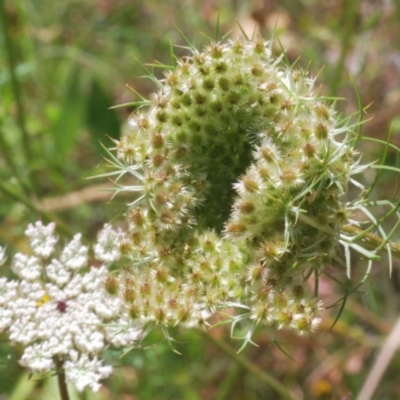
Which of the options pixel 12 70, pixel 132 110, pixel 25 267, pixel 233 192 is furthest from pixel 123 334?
pixel 132 110

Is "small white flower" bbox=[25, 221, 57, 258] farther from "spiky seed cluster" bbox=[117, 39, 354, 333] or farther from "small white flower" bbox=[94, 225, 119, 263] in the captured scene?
"spiky seed cluster" bbox=[117, 39, 354, 333]

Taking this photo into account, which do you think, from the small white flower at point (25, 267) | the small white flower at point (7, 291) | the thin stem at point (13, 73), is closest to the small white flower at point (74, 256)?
the small white flower at point (25, 267)

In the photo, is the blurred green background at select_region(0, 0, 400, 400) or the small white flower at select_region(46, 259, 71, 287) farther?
the blurred green background at select_region(0, 0, 400, 400)

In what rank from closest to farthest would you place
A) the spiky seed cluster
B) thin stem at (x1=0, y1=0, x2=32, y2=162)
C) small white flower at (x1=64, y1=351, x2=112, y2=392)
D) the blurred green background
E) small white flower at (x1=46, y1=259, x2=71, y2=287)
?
1. the spiky seed cluster
2. small white flower at (x1=64, y1=351, x2=112, y2=392)
3. small white flower at (x1=46, y1=259, x2=71, y2=287)
4. thin stem at (x1=0, y1=0, x2=32, y2=162)
5. the blurred green background

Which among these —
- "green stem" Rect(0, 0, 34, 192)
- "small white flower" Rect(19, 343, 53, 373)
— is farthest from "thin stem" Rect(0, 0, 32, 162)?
"small white flower" Rect(19, 343, 53, 373)

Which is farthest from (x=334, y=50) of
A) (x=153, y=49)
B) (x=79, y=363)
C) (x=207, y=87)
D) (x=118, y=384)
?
(x=79, y=363)

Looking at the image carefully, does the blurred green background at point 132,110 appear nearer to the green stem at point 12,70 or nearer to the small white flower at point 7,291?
the green stem at point 12,70

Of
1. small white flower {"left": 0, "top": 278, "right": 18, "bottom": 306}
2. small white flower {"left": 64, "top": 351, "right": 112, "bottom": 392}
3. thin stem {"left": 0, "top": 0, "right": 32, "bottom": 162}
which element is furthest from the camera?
thin stem {"left": 0, "top": 0, "right": 32, "bottom": 162}

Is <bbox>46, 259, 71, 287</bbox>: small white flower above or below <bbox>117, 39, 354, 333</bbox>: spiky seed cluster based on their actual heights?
below

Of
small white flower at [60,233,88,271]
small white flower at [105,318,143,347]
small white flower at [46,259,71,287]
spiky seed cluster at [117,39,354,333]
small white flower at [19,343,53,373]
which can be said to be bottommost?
small white flower at [19,343,53,373]
